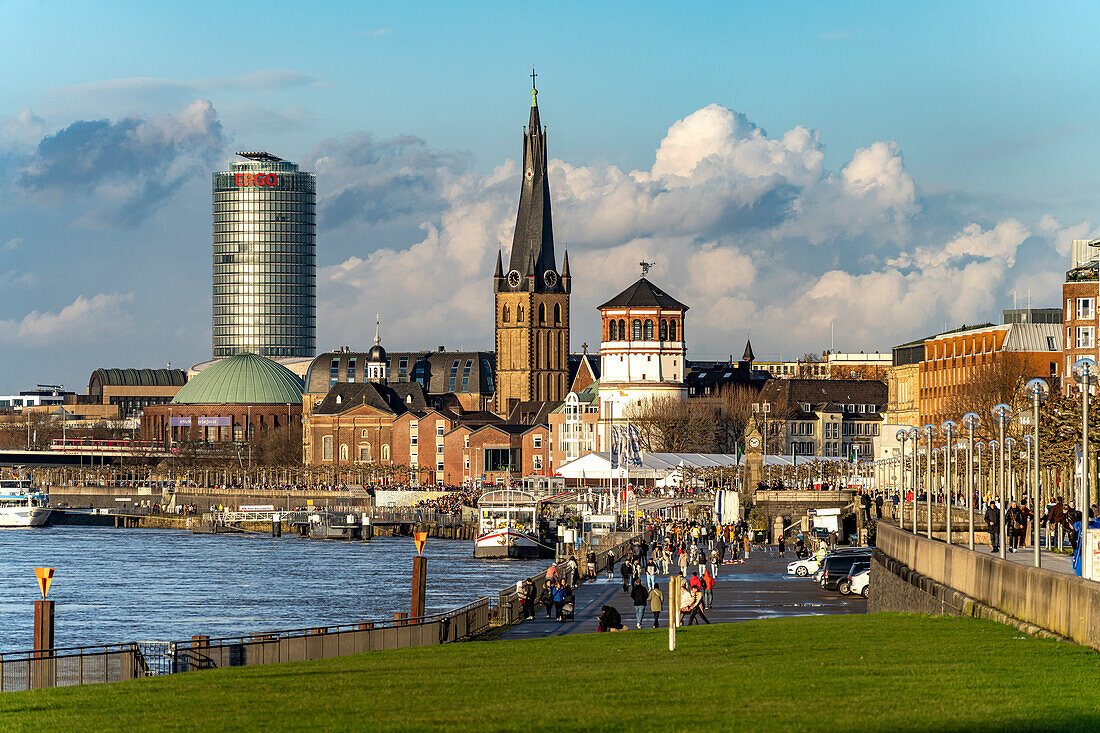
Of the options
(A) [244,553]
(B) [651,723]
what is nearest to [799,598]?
(B) [651,723]

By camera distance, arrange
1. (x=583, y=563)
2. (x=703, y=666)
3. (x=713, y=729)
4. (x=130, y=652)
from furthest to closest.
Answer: (x=583, y=563), (x=130, y=652), (x=703, y=666), (x=713, y=729)

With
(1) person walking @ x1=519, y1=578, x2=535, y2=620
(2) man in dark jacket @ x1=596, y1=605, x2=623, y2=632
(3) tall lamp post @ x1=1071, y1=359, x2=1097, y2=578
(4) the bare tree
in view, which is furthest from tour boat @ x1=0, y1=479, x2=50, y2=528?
(3) tall lamp post @ x1=1071, y1=359, x2=1097, y2=578

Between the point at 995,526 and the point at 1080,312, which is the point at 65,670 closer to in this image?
the point at 995,526

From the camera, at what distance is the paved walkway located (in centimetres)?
4612

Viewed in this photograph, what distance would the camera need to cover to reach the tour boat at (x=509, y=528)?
11512 centimetres

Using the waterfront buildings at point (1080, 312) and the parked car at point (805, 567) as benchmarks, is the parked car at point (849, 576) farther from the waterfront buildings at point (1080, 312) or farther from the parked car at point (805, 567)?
the waterfront buildings at point (1080, 312)

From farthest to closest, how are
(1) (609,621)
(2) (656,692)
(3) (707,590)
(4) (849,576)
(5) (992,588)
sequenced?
(4) (849,576) < (3) (707,590) < (1) (609,621) < (5) (992,588) < (2) (656,692)

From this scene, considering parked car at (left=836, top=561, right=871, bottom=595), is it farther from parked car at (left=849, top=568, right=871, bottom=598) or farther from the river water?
the river water

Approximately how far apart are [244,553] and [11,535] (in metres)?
44.6

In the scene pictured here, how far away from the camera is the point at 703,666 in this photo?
25578 millimetres

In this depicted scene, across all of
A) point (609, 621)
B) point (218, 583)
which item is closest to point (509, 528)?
point (218, 583)

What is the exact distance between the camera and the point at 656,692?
858 inches

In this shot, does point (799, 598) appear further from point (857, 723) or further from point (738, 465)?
point (738, 465)

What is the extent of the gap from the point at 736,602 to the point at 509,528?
6694 cm
